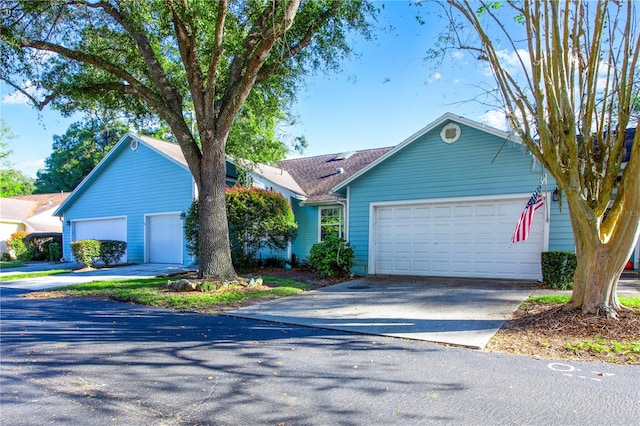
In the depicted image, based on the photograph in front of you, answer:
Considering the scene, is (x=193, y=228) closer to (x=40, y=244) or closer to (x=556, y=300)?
(x=556, y=300)

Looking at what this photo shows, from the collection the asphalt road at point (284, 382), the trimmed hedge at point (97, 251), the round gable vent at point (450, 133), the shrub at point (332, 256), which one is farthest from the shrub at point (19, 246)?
the round gable vent at point (450, 133)

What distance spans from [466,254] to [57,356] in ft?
32.1

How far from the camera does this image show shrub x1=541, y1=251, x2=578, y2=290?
9.28 m

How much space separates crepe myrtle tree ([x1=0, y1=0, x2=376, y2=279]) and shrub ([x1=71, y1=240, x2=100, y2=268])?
6297mm

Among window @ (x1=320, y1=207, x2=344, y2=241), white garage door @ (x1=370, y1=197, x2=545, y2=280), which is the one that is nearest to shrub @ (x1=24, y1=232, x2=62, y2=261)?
window @ (x1=320, y1=207, x2=344, y2=241)

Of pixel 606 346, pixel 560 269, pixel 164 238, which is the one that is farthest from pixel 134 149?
pixel 606 346

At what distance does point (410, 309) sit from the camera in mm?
7246

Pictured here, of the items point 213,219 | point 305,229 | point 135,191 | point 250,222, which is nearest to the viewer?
point 213,219

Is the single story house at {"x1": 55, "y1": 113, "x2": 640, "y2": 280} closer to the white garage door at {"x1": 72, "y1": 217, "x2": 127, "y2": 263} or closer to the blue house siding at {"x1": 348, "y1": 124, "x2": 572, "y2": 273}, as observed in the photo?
the blue house siding at {"x1": 348, "y1": 124, "x2": 572, "y2": 273}

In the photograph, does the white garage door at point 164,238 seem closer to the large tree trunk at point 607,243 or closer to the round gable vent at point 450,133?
the round gable vent at point 450,133

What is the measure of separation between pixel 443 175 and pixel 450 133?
1211 millimetres

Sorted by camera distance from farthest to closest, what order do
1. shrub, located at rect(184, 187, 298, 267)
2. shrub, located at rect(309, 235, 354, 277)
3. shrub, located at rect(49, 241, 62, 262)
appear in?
shrub, located at rect(49, 241, 62, 262) → shrub, located at rect(184, 187, 298, 267) → shrub, located at rect(309, 235, 354, 277)

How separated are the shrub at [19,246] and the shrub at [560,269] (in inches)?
987

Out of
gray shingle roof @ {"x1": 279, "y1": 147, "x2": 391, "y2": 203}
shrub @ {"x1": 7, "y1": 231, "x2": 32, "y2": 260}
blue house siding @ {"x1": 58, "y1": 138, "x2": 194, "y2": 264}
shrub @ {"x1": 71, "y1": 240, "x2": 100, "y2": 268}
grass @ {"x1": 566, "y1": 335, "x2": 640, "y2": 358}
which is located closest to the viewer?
grass @ {"x1": 566, "y1": 335, "x2": 640, "y2": 358}
